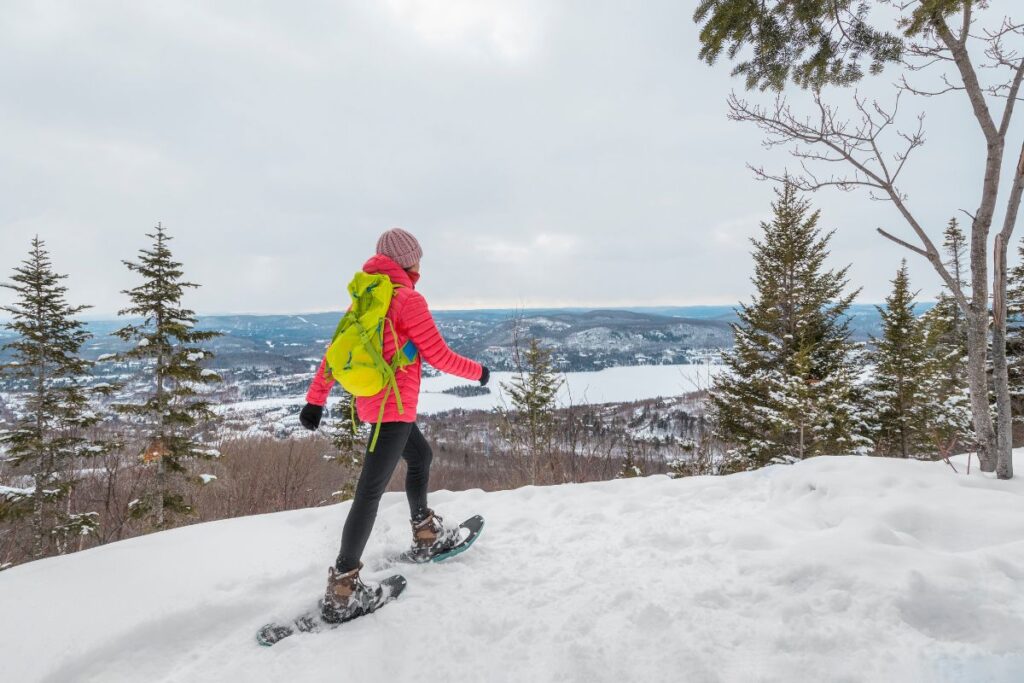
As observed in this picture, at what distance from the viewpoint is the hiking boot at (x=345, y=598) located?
221cm

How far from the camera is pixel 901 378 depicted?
16.3 m

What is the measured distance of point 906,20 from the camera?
335cm

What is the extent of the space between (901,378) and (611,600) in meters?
19.8

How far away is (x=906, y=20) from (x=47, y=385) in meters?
18.8

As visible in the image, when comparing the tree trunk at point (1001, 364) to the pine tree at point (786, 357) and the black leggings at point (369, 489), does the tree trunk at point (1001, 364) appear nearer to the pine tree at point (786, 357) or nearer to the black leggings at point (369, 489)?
the black leggings at point (369, 489)

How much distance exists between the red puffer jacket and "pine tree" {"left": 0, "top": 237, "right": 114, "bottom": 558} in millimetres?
14544

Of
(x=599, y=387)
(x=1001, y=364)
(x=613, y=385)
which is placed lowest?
(x=613, y=385)

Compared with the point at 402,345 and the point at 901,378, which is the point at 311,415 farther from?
the point at 901,378

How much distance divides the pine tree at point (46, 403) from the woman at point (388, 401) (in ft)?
47.8

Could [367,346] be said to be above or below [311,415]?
above

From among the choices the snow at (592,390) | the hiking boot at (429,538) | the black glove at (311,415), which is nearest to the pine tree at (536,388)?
the hiking boot at (429,538)

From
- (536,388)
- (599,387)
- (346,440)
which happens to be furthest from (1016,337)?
(599,387)

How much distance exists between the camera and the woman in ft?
7.44

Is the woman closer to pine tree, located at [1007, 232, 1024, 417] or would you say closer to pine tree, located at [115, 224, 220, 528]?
pine tree, located at [115, 224, 220, 528]
